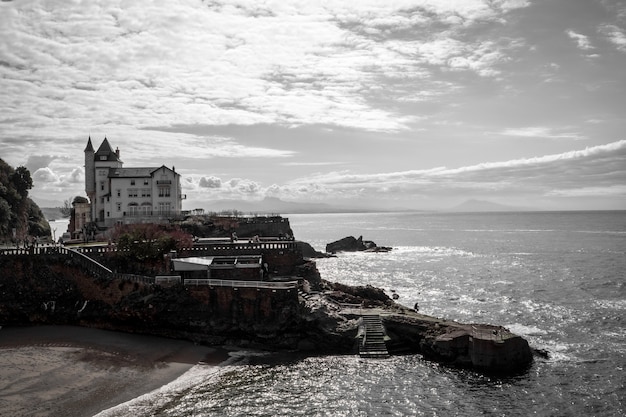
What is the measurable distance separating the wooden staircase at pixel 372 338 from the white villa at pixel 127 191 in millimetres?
41907

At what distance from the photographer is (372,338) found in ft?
131

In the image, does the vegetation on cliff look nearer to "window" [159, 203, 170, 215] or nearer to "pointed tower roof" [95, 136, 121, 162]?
"pointed tower roof" [95, 136, 121, 162]

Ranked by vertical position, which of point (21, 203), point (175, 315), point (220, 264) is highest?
point (21, 203)

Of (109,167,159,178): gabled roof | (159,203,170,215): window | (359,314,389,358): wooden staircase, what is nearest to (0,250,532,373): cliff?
(359,314,389,358): wooden staircase

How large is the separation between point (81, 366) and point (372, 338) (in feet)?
72.9

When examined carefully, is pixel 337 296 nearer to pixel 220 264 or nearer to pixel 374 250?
pixel 220 264

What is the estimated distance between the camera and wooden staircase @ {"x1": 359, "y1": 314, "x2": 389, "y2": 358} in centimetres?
3822

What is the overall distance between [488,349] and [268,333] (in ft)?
57.1

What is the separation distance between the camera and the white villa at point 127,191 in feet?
243

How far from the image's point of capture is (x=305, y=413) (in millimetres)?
28531

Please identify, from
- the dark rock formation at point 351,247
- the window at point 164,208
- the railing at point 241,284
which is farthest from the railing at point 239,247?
the dark rock formation at point 351,247

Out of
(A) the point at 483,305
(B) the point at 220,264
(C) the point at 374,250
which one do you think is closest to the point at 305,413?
(B) the point at 220,264

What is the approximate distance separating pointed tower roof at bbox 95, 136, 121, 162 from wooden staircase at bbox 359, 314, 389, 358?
5485 centimetres

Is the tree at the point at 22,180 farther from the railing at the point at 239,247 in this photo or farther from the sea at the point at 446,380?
the sea at the point at 446,380
